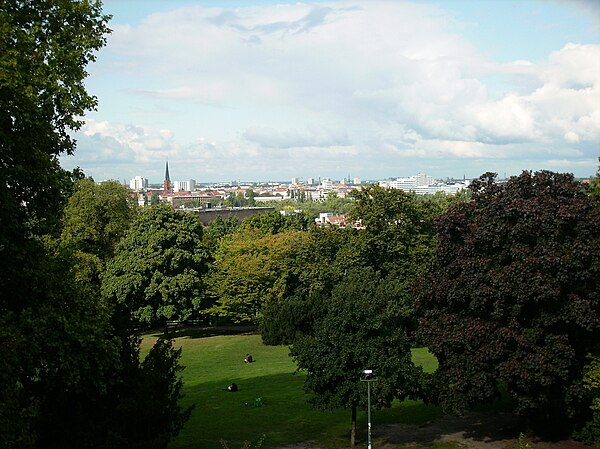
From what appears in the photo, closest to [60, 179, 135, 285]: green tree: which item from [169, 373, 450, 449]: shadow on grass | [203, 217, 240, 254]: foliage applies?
[203, 217, 240, 254]: foliage

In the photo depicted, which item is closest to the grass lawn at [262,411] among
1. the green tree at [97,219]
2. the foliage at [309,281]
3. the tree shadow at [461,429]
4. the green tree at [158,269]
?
the tree shadow at [461,429]

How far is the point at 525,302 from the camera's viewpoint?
884 inches

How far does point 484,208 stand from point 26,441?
17.2m

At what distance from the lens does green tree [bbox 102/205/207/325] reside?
5150 cm

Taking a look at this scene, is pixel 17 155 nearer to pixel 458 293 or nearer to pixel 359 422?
pixel 458 293

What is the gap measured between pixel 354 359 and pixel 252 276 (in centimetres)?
3086

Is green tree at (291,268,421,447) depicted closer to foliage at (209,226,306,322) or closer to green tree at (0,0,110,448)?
green tree at (0,0,110,448)

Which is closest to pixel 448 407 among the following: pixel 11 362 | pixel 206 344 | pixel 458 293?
pixel 458 293

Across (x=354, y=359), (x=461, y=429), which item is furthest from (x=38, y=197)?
(x=461, y=429)

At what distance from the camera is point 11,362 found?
14703mm

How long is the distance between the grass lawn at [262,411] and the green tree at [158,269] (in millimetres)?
9139

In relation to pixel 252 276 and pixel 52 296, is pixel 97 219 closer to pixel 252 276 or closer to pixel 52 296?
pixel 252 276

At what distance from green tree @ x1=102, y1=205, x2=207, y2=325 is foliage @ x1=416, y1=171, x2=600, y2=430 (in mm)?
30629

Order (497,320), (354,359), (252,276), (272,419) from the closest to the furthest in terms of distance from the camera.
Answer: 1. (497,320)
2. (354,359)
3. (272,419)
4. (252,276)
